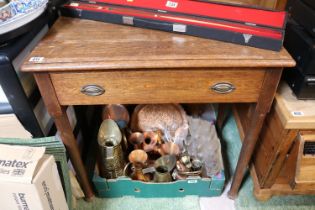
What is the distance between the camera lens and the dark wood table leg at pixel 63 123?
2.51ft

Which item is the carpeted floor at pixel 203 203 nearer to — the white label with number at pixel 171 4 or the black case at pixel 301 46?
the black case at pixel 301 46

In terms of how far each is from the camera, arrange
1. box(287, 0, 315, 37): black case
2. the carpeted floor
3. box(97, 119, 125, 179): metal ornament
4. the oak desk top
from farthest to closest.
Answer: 1. the carpeted floor
2. box(97, 119, 125, 179): metal ornament
3. box(287, 0, 315, 37): black case
4. the oak desk top

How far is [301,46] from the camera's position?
856mm

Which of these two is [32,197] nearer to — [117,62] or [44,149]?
[44,149]

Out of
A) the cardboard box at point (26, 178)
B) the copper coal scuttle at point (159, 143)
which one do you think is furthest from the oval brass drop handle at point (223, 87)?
the cardboard box at point (26, 178)

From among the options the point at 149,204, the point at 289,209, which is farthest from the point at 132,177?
the point at 289,209

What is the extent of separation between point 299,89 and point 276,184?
17.4 inches

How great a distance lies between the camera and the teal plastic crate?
110 cm

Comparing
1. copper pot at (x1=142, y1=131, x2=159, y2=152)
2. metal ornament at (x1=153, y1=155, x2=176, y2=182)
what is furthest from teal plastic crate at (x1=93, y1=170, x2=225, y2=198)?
copper pot at (x1=142, y1=131, x2=159, y2=152)

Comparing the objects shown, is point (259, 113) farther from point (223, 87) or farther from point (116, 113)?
point (116, 113)

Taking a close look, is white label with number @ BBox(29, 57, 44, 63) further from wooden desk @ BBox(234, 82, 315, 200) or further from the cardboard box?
wooden desk @ BBox(234, 82, 315, 200)

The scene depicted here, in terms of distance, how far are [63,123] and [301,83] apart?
80 centimetres

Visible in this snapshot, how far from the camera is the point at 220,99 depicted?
826mm

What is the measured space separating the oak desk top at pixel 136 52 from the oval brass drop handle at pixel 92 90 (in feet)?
0.25
